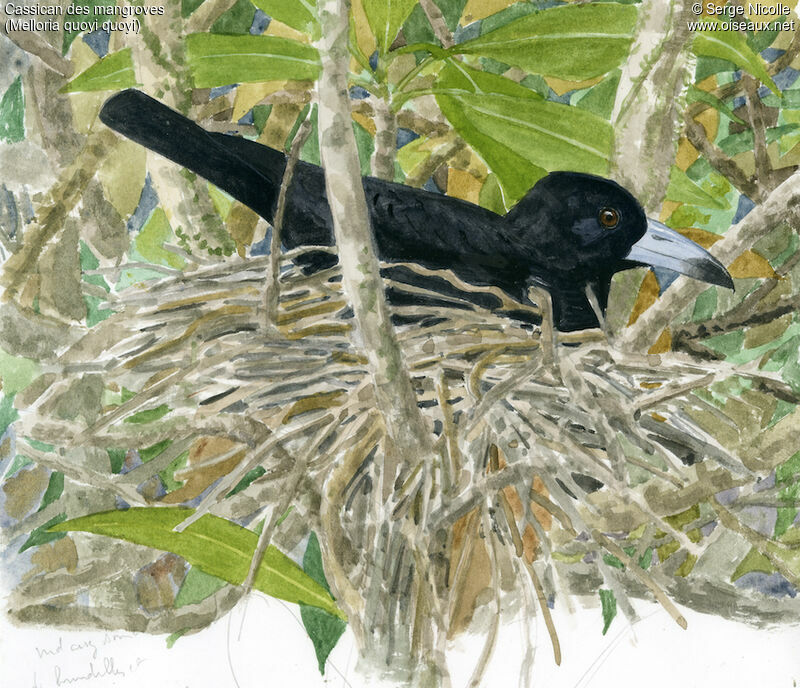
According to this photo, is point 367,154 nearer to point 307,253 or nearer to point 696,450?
point 307,253

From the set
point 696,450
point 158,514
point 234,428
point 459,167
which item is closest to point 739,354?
point 696,450

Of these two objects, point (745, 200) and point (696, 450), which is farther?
point (745, 200)

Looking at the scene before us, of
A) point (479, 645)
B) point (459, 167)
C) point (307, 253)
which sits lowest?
point (479, 645)

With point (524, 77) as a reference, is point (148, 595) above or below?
below

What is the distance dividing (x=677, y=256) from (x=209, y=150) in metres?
0.59

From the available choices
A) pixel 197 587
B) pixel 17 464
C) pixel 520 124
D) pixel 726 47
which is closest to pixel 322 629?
pixel 197 587

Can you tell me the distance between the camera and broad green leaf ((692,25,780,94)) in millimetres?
1011

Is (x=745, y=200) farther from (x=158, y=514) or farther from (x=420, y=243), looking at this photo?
(x=158, y=514)

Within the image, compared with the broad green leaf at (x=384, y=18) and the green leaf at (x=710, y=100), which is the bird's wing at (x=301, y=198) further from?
the green leaf at (x=710, y=100)

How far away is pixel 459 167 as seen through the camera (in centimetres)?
103

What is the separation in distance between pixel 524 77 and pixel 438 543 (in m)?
0.60

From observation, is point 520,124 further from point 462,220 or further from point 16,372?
point 16,372

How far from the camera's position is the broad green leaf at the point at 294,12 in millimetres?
973

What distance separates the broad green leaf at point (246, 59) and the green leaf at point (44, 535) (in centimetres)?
58
